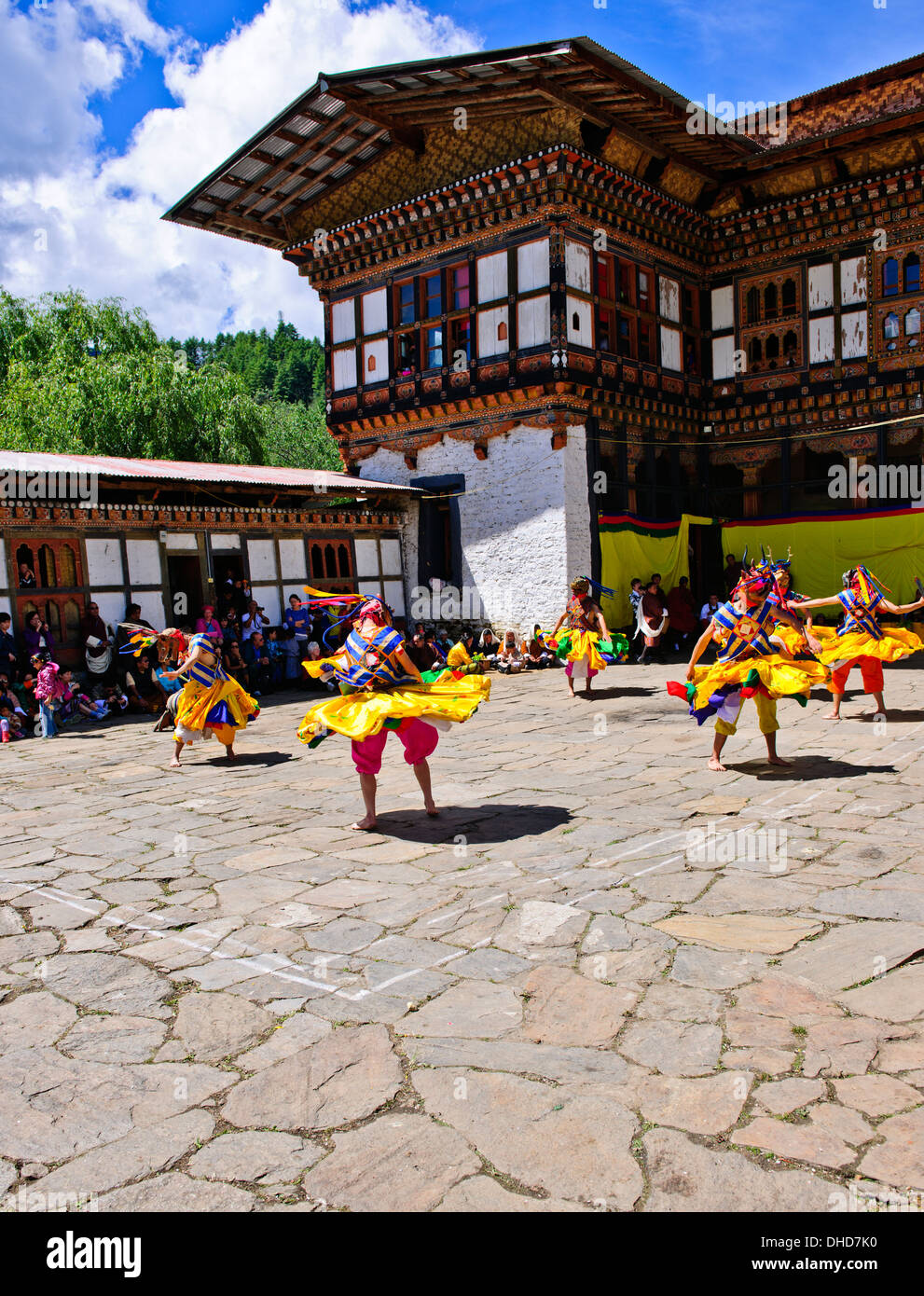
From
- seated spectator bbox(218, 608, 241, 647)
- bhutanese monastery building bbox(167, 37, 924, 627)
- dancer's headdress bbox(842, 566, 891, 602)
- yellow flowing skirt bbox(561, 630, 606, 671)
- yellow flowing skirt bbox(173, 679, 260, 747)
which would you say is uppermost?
bhutanese monastery building bbox(167, 37, 924, 627)

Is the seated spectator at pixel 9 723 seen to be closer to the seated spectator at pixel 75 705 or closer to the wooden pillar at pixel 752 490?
the seated spectator at pixel 75 705

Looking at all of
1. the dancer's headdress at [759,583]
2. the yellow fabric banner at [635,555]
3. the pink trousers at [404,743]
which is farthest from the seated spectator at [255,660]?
the dancer's headdress at [759,583]

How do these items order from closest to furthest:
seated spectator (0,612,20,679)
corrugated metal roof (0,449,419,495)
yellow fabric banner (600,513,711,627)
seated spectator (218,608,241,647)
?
seated spectator (0,612,20,679), corrugated metal roof (0,449,419,495), seated spectator (218,608,241,647), yellow fabric banner (600,513,711,627)

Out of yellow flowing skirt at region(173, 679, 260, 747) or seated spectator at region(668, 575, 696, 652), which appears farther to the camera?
seated spectator at region(668, 575, 696, 652)

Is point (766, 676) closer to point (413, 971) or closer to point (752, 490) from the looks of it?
point (413, 971)

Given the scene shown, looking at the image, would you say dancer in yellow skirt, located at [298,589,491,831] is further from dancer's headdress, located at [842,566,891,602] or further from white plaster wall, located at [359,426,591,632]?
white plaster wall, located at [359,426,591,632]

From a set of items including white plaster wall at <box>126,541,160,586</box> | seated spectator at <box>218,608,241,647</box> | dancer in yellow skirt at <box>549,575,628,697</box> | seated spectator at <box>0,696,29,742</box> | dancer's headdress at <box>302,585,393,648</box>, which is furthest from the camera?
seated spectator at <box>218,608,241,647</box>

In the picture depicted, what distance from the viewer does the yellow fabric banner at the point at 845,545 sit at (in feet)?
59.0

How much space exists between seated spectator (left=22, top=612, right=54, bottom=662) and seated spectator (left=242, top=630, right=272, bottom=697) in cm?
324

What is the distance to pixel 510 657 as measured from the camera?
18.6 m

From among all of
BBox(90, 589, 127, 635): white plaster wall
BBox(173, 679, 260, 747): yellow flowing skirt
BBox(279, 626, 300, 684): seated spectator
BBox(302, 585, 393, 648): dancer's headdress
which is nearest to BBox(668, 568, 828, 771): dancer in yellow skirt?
BBox(302, 585, 393, 648): dancer's headdress

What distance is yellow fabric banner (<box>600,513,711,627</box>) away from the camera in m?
19.2

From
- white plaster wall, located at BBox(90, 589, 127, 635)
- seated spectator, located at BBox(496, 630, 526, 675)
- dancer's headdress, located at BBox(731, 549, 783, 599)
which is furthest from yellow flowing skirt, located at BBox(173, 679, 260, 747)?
seated spectator, located at BBox(496, 630, 526, 675)

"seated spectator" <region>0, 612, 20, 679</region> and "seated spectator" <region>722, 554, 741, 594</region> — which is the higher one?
"seated spectator" <region>722, 554, 741, 594</region>
